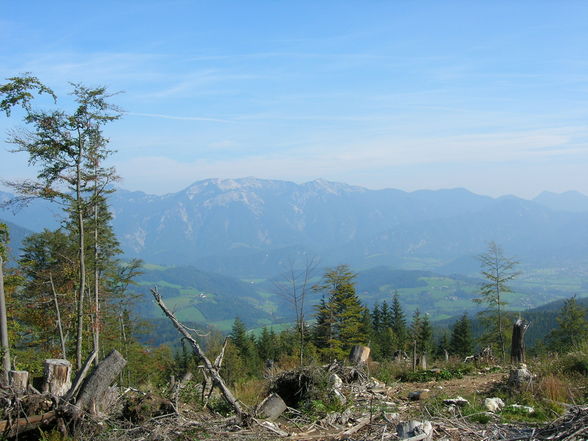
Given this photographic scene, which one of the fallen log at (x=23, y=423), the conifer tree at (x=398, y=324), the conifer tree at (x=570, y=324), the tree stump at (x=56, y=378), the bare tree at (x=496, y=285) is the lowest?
the conifer tree at (x=398, y=324)

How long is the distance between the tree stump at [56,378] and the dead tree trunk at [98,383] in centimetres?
59

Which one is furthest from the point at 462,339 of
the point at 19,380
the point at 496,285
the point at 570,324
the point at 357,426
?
the point at 19,380

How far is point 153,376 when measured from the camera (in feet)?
112

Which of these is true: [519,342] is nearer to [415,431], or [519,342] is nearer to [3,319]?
[415,431]

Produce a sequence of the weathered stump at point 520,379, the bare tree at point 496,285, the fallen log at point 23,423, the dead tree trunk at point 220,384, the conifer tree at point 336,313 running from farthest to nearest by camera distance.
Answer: the conifer tree at point 336,313, the bare tree at point 496,285, the weathered stump at point 520,379, the dead tree trunk at point 220,384, the fallen log at point 23,423

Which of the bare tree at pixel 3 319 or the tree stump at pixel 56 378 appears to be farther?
the bare tree at pixel 3 319

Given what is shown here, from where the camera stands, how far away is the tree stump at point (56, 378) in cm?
737

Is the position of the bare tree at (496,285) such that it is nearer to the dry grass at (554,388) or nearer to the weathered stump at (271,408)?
the dry grass at (554,388)

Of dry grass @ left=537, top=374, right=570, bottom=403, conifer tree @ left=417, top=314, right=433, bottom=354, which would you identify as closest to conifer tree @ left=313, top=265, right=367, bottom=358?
dry grass @ left=537, top=374, right=570, bottom=403

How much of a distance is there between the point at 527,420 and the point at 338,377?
12.2ft

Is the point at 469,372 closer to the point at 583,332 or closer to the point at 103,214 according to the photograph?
the point at 103,214

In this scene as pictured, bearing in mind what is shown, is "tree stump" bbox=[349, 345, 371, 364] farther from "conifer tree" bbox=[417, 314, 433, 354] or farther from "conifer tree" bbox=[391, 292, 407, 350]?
"conifer tree" bbox=[391, 292, 407, 350]

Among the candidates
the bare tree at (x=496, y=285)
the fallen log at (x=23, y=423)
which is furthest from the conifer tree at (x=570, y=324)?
the fallen log at (x=23, y=423)

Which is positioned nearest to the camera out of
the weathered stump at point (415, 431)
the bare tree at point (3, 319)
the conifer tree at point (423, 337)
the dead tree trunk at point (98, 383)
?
the weathered stump at point (415, 431)
